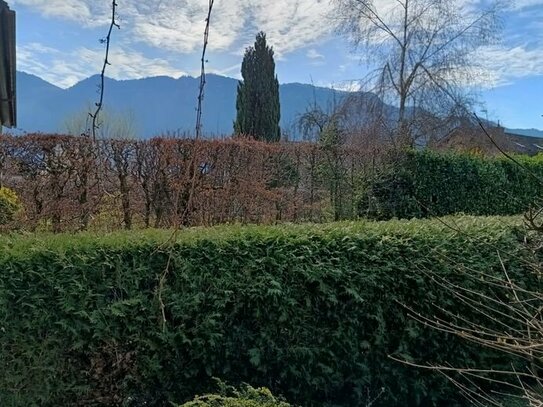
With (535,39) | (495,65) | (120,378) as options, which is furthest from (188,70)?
(495,65)

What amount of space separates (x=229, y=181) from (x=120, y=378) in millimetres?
5298

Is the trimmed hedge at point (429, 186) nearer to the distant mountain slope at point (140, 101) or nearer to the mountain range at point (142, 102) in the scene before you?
the mountain range at point (142, 102)

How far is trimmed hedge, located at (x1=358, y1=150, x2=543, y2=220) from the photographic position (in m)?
9.10

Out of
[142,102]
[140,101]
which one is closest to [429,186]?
[140,101]

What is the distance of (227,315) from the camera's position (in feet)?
10.1

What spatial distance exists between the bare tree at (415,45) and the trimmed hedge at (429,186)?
7295 mm

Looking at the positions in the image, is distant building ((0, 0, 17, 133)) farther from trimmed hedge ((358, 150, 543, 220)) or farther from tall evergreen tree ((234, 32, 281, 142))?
tall evergreen tree ((234, 32, 281, 142))

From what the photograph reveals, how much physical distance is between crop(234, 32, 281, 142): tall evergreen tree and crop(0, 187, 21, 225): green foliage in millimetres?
8988

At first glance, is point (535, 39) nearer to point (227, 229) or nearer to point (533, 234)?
point (533, 234)

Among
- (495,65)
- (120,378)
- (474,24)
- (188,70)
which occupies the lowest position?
(120,378)

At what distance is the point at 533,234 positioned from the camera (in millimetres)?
3805

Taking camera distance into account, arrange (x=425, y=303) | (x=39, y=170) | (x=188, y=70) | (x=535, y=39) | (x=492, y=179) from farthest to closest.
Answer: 1. (x=492, y=179)
2. (x=535, y=39)
3. (x=39, y=170)
4. (x=425, y=303)
5. (x=188, y=70)

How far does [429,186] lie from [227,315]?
7.17 metres

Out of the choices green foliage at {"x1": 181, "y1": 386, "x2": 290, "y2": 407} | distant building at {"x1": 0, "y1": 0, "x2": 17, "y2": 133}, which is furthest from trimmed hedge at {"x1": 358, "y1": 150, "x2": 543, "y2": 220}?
green foliage at {"x1": 181, "y1": 386, "x2": 290, "y2": 407}
